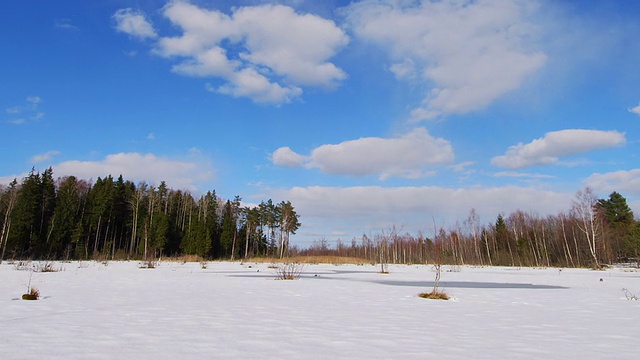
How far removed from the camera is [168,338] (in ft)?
13.3

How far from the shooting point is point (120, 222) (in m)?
48.9

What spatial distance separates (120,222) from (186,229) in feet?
28.9

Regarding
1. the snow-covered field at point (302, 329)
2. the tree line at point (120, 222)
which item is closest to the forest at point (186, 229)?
the tree line at point (120, 222)

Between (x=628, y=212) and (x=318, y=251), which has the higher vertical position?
(x=628, y=212)

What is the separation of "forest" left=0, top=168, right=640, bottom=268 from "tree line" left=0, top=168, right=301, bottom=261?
0.12 meters

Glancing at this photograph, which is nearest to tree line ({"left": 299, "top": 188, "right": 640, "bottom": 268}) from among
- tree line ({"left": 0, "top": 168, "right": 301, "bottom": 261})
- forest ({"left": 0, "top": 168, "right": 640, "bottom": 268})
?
forest ({"left": 0, "top": 168, "right": 640, "bottom": 268})

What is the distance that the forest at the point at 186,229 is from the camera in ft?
124

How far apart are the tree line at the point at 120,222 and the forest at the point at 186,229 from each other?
116 mm

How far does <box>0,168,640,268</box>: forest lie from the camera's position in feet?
124

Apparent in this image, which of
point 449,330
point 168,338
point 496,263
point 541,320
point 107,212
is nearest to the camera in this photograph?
point 168,338

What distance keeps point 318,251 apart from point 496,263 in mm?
44078

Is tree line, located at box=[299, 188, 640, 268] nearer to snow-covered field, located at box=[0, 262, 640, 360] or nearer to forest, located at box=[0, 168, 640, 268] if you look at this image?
forest, located at box=[0, 168, 640, 268]

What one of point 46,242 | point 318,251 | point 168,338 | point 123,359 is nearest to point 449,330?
point 168,338

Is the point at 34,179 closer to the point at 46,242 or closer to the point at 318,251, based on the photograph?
the point at 46,242
